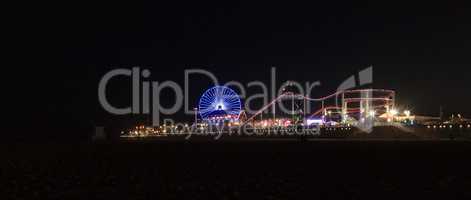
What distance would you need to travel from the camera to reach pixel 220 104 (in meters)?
83.3

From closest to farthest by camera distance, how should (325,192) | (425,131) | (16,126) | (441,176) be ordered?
(325,192) < (441,176) < (425,131) < (16,126)

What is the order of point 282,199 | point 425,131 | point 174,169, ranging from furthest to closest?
point 425,131 → point 174,169 → point 282,199

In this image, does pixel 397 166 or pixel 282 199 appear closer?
pixel 282 199

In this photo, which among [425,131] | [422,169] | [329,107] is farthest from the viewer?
[329,107]

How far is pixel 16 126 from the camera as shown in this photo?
80.8 meters

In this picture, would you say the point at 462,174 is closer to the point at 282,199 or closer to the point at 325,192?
the point at 325,192

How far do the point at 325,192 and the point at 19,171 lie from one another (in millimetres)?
9243

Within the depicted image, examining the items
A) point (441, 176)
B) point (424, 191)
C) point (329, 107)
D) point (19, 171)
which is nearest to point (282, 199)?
point (424, 191)

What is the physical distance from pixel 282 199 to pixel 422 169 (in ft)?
22.2

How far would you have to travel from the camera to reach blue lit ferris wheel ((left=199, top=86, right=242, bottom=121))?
82.3m

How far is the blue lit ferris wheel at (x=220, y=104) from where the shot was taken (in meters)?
82.3

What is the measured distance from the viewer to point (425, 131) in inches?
1831

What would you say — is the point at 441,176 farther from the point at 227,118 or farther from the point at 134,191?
the point at 227,118

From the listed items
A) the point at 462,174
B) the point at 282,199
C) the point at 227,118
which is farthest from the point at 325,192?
the point at 227,118
